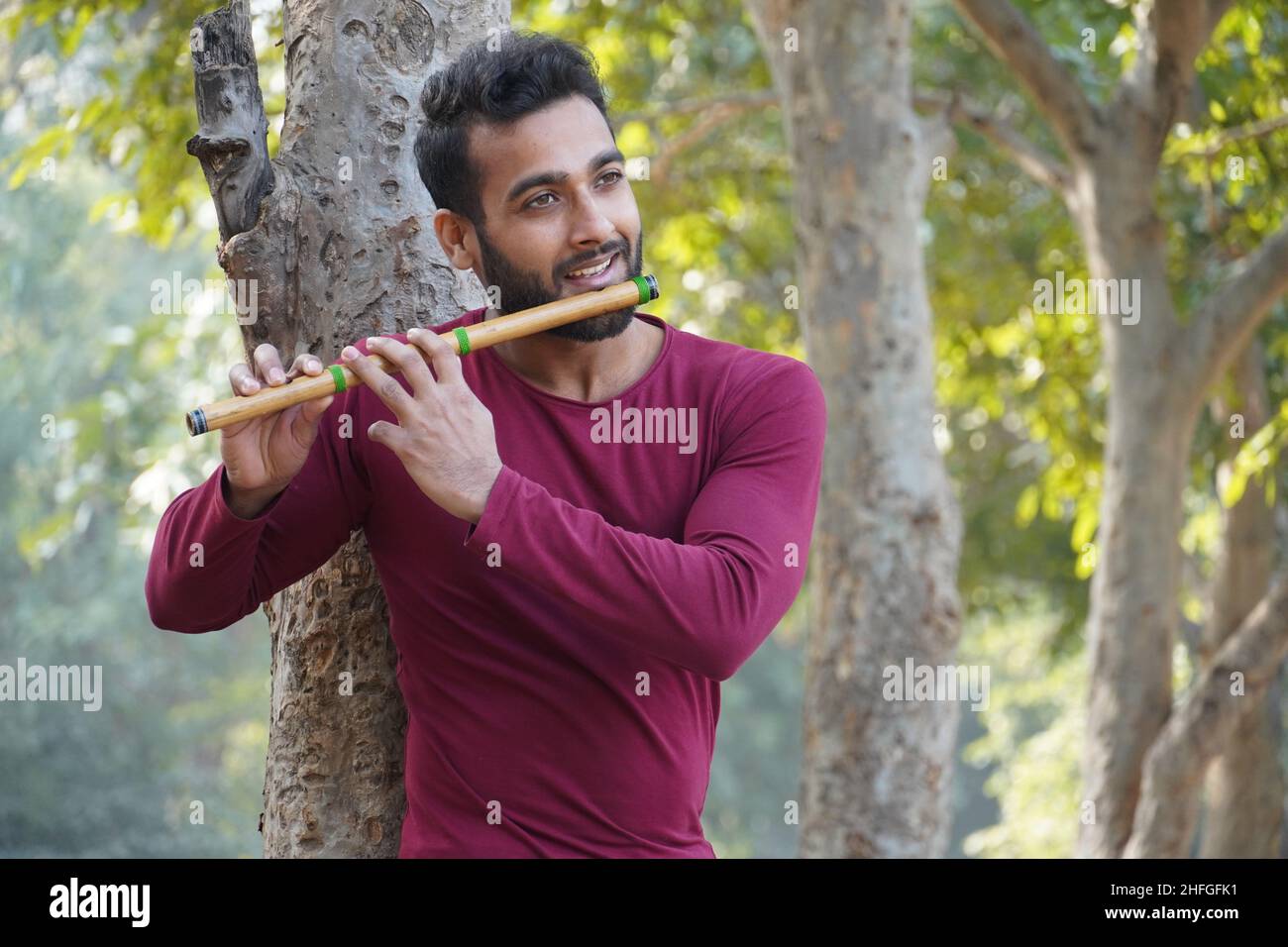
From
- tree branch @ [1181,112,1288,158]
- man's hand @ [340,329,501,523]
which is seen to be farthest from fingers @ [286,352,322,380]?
tree branch @ [1181,112,1288,158]

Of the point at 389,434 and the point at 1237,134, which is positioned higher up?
the point at 1237,134

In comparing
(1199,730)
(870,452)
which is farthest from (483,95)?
(1199,730)

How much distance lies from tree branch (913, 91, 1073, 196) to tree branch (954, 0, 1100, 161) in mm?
286

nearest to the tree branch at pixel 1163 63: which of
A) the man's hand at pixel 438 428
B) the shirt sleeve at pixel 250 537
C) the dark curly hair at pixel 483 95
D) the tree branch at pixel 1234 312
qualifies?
the tree branch at pixel 1234 312

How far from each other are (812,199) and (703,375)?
349 centimetres

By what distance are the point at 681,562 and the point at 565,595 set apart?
0.16 meters

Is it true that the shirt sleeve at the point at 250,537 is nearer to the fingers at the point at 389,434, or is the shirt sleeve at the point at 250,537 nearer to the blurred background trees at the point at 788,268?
the fingers at the point at 389,434

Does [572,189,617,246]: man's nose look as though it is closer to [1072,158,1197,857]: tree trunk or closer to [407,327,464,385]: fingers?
[407,327,464,385]: fingers

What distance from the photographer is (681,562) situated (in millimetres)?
1981

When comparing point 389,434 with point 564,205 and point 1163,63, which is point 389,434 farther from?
point 1163,63

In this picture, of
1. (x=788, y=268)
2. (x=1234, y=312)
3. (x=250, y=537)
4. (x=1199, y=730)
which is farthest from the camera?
(x=788, y=268)

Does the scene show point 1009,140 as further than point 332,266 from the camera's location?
Yes

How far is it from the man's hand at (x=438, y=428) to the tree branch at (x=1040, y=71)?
476 centimetres

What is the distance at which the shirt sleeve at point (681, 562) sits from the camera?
6.39ft
